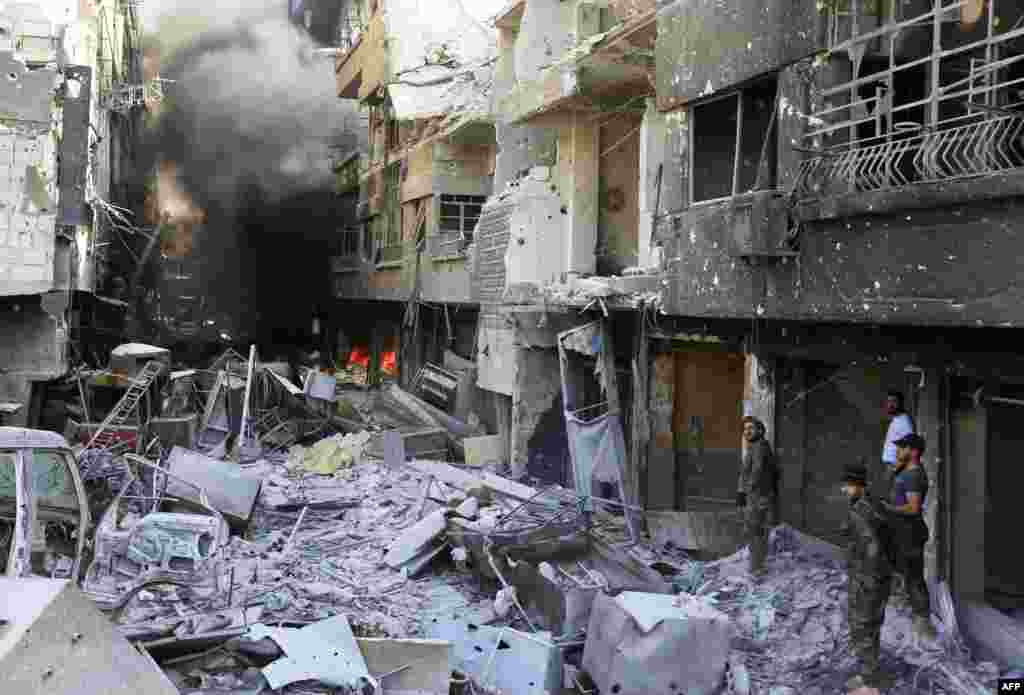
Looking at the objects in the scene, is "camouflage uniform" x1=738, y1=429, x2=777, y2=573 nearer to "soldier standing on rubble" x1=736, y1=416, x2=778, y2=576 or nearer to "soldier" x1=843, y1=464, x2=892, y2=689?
"soldier standing on rubble" x1=736, y1=416, x2=778, y2=576

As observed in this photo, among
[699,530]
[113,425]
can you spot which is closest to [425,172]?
[113,425]

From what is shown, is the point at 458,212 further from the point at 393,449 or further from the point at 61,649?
the point at 61,649

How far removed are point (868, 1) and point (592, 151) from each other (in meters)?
7.95

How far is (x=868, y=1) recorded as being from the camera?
8.17m

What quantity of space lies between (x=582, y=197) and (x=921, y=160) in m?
9.06

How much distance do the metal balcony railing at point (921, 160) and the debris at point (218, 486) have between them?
7.99 m

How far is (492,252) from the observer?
17812mm

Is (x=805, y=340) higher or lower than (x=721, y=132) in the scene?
lower

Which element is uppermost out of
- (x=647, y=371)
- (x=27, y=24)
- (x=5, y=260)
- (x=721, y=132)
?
(x=27, y=24)

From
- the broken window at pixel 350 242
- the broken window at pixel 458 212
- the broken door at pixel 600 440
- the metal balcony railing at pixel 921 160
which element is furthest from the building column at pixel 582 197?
the broken window at pixel 350 242

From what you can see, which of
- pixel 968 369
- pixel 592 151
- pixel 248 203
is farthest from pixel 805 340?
pixel 248 203

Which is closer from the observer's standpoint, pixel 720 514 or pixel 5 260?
pixel 720 514

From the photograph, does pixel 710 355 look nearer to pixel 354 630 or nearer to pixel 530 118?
pixel 530 118

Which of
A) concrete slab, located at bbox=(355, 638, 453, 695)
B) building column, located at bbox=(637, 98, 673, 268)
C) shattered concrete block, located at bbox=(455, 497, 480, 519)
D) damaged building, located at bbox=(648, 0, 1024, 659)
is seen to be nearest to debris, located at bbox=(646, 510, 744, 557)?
damaged building, located at bbox=(648, 0, 1024, 659)
